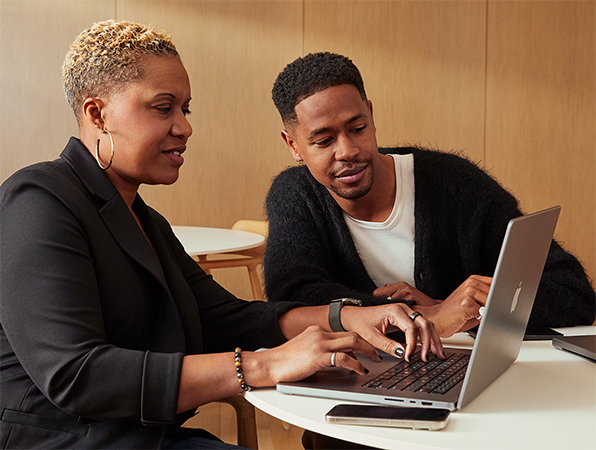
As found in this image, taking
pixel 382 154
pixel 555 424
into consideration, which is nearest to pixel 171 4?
pixel 382 154

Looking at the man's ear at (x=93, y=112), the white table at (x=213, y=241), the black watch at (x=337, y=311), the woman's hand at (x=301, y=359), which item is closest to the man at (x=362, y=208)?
the black watch at (x=337, y=311)

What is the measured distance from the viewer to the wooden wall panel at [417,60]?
15.6 feet

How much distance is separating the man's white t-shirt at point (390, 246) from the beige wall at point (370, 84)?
10.0 feet

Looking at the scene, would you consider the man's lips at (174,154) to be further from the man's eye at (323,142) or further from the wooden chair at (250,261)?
the wooden chair at (250,261)

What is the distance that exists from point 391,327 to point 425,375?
21cm

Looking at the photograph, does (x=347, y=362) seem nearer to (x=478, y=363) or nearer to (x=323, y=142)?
(x=478, y=363)

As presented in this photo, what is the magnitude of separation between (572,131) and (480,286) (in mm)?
4330

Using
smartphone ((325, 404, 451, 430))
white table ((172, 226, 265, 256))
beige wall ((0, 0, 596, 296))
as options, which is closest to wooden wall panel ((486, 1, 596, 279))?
beige wall ((0, 0, 596, 296))

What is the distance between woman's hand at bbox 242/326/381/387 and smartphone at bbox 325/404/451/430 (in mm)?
122

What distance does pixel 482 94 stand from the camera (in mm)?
Result: 4938

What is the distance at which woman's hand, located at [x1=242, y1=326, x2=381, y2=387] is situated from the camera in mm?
977

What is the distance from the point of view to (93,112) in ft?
3.82

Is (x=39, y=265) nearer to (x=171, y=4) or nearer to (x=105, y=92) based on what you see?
(x=105, y=92)

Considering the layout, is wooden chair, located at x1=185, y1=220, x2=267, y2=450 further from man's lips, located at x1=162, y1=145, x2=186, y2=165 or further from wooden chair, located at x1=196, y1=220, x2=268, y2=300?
man's lips, located at x1=162, y1=145, x2=186, y2=165
